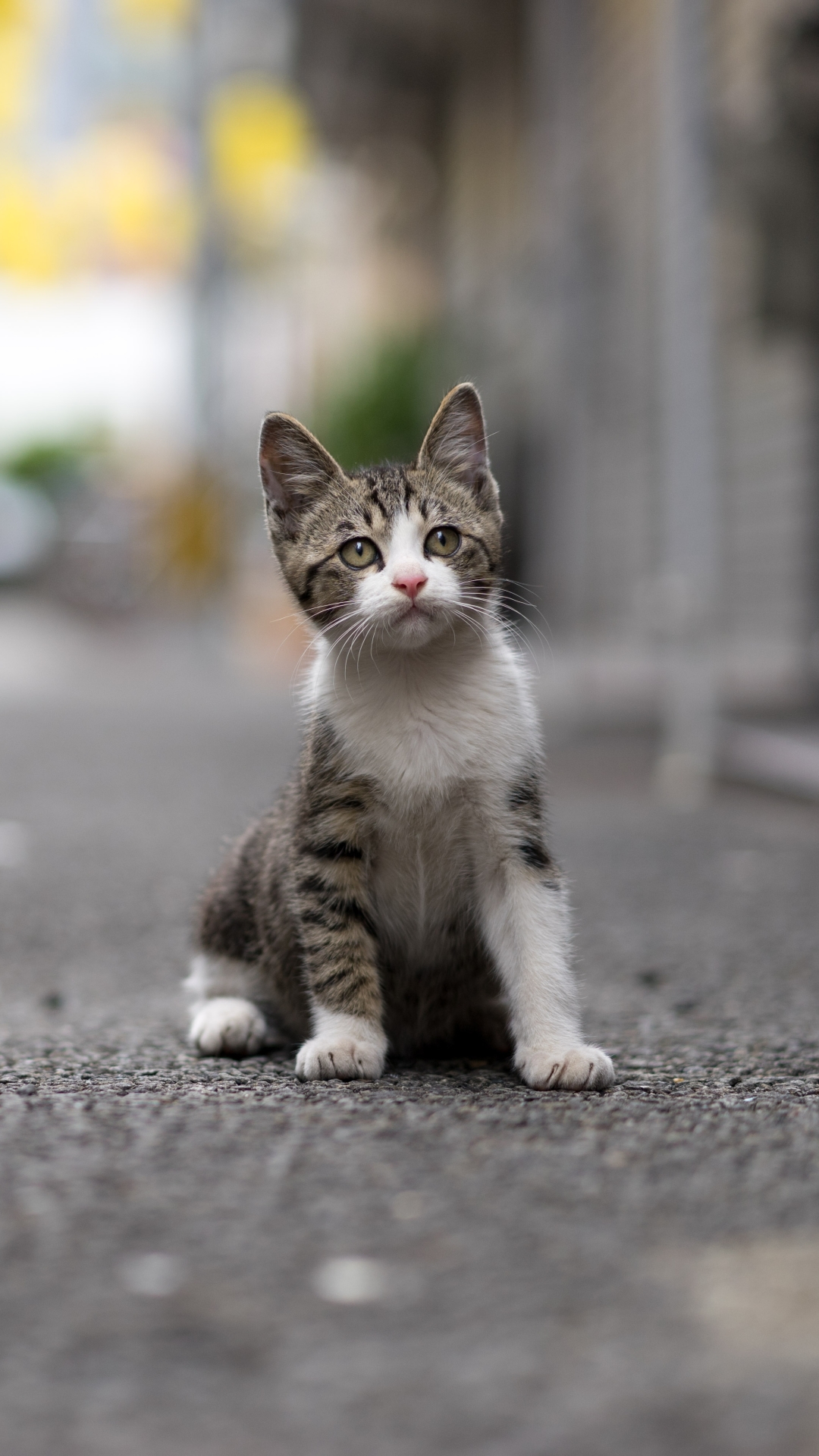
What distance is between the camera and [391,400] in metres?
17.4

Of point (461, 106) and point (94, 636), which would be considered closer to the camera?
point (461, 106)

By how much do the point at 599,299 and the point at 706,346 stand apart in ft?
20.9

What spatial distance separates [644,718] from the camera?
8.42m

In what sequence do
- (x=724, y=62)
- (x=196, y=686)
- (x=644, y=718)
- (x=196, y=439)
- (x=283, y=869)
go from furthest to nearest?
(x=196, y=439), (x=196, y=686), (x=724, y=62), (x=644, y=718), (x=283, y=869)

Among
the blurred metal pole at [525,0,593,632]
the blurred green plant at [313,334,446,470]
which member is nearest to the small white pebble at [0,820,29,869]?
the blurred metal pole at [525,0,593,632]

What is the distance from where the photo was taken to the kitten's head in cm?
222

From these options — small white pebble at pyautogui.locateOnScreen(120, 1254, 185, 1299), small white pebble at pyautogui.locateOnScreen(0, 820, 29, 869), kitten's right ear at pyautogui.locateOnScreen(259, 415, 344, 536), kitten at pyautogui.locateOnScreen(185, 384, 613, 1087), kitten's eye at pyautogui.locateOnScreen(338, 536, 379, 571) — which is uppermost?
kitten's right ear at pyautogui.locateOnScreen(259, 415, 344, 536)

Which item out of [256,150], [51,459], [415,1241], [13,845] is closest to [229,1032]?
[415,1241]

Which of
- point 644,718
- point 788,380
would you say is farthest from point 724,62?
point 644,718

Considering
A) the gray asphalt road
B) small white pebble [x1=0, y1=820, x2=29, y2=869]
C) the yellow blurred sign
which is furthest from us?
the yellow blurred sign

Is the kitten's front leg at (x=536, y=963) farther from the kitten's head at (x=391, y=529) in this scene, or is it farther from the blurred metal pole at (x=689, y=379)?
the blurred metal pole at (x=689, y=379)

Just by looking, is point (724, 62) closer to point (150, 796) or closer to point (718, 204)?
point (718, 204)

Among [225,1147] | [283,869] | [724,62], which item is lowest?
[225,1147]

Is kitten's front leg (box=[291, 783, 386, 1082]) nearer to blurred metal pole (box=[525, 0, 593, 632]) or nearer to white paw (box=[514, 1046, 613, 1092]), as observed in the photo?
white paw (box=[514, 1046, 613, 1092])
